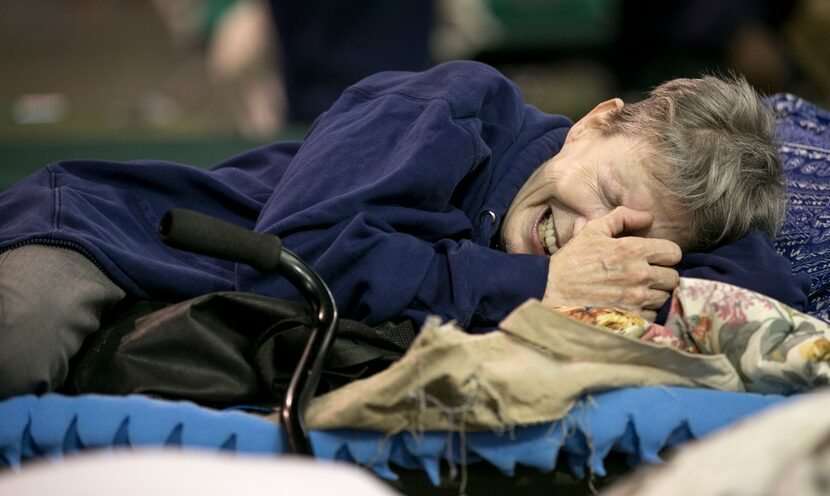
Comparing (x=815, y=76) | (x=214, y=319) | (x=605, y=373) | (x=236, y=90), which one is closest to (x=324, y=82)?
(x=236, y=90)

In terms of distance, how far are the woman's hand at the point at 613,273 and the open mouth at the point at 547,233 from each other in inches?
4.0

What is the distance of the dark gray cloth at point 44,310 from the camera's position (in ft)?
3.71

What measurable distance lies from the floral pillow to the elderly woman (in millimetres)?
76

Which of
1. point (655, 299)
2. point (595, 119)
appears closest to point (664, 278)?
point (655, 299)

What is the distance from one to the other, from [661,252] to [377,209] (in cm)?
38

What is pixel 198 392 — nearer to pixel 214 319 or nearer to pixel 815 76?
pixel 214 319

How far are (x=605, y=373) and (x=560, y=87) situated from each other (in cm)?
345

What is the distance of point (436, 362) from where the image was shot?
1.01 metres

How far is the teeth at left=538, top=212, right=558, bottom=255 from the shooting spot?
1.44 meters

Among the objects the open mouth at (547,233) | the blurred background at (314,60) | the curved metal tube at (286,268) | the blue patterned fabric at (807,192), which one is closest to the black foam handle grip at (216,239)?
the curved metal tube at (286,268)

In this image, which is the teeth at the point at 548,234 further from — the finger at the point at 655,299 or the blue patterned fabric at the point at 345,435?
the blue patterned fabric at the point at 345,435

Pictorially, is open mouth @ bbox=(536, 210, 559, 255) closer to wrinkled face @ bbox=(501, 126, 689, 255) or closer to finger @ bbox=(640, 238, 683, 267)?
wrinkled face @ bbox=(501, 126, 689, 255)

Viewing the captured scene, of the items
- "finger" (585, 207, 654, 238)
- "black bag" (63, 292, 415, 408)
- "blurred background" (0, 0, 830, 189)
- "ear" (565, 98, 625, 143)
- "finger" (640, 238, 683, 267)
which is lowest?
"blurred background" (0, 0, 830, 189)

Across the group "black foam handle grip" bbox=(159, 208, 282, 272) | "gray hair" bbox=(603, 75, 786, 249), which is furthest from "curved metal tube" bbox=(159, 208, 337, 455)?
"gray hair" bbox=(603, 75, 786, 249)
